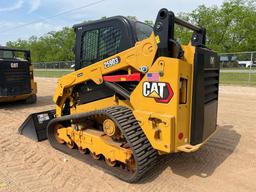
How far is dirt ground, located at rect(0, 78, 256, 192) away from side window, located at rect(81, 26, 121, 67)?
1.75 meters

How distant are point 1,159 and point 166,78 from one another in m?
3.22

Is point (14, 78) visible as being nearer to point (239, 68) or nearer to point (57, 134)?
point (57, 134)

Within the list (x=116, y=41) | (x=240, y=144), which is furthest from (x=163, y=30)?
(x=240, y=144)

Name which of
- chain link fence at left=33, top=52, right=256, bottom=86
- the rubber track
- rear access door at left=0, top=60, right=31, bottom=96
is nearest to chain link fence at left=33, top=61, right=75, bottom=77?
chain link fence at left=33, top=52, right=256, bottom=86

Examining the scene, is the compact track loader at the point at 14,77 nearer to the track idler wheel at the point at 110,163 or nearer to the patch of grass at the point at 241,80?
the track idler wheel at the point at 110,163

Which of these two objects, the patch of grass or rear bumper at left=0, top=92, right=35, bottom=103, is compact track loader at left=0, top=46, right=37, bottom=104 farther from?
the patch of grass

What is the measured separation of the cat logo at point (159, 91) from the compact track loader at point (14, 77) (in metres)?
7.15

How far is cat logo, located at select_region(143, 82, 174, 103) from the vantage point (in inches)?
A: 140

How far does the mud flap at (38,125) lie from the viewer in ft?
19.5

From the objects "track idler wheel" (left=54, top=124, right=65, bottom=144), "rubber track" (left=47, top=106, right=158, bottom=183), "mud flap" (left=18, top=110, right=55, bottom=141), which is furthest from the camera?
"mud flap" (left=18, top=110, right=55, bottom=141)

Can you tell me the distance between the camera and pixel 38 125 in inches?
236

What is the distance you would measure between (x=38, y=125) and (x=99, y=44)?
2363 millimetres

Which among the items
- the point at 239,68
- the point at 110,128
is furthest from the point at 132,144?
the point at 239,68

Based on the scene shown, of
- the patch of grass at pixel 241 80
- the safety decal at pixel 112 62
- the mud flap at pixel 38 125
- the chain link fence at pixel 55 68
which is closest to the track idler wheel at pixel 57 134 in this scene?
the mud flap at pixel 38 125
